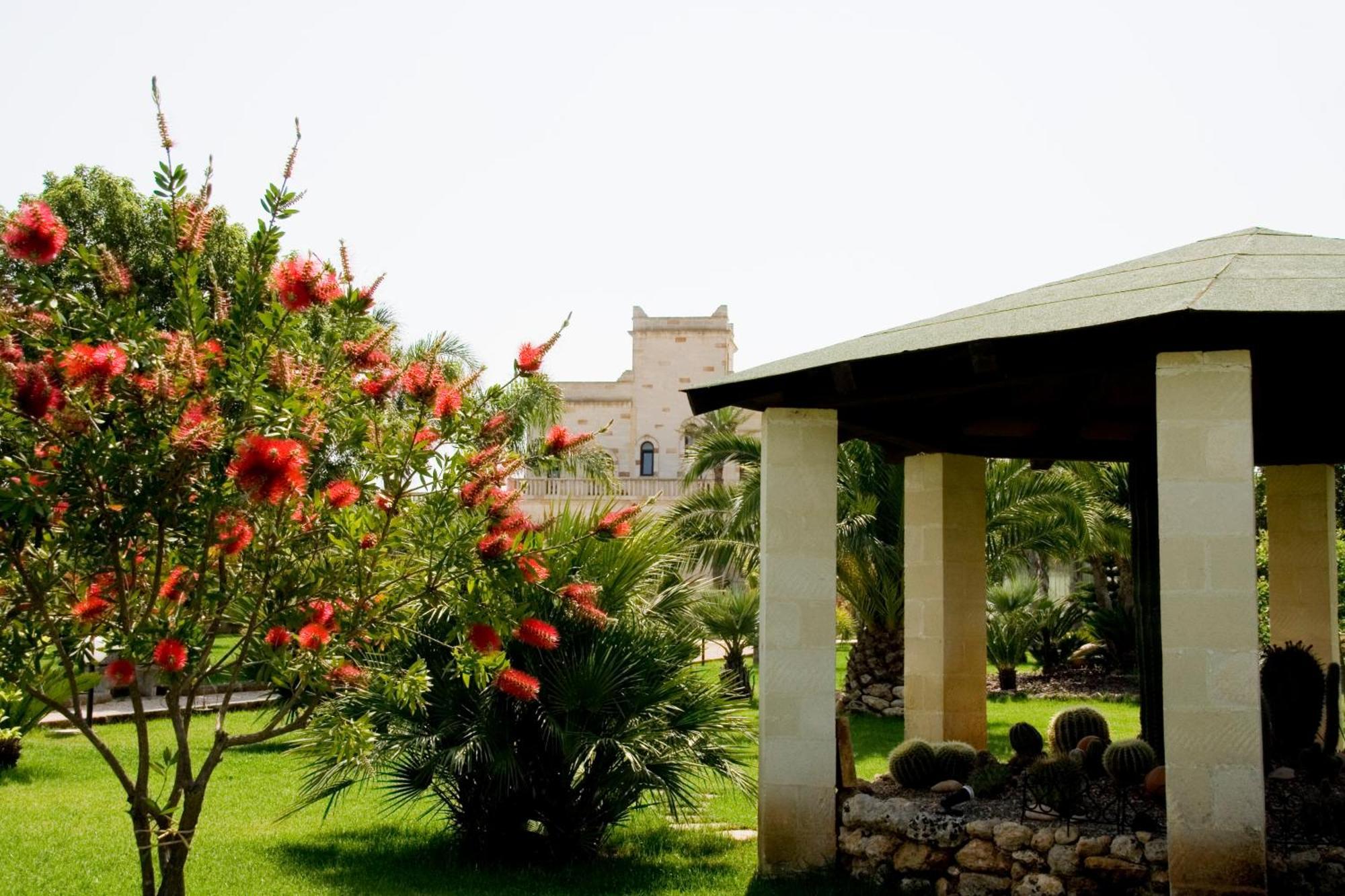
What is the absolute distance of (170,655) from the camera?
5297mm

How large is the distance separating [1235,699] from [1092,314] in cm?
238

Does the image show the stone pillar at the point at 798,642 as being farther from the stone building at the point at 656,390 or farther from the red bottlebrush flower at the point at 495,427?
the stone building at the point at 656,390

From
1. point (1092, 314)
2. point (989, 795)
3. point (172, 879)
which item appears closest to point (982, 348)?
point (1092, 314)

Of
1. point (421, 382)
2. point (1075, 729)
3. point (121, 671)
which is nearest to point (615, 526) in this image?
point (421, 382)

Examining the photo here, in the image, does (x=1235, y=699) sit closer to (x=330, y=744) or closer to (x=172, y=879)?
(x=330, y=744)

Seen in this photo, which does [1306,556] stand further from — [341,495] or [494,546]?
[341,495]

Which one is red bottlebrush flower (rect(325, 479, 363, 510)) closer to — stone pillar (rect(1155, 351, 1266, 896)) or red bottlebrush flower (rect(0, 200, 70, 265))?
red bottlebrush flower (rect(0, 200, 70, 265))

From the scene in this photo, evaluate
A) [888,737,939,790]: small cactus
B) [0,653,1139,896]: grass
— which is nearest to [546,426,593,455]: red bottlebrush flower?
[0,653,1139,896]: grass

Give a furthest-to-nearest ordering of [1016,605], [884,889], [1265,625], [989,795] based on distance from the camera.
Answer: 1. [1016,605]
2. [1265,625]
3. [989,795]
4. [884,889]

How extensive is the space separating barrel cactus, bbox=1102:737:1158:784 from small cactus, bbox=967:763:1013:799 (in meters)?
0.75

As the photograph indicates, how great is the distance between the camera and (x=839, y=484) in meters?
21.5

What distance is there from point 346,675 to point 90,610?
45.2 inches

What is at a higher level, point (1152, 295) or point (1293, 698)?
point (1152, 295)

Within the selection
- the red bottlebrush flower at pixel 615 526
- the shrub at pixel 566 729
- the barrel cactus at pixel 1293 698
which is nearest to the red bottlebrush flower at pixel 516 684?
the red bottlebrush flower at pixel 615 526
